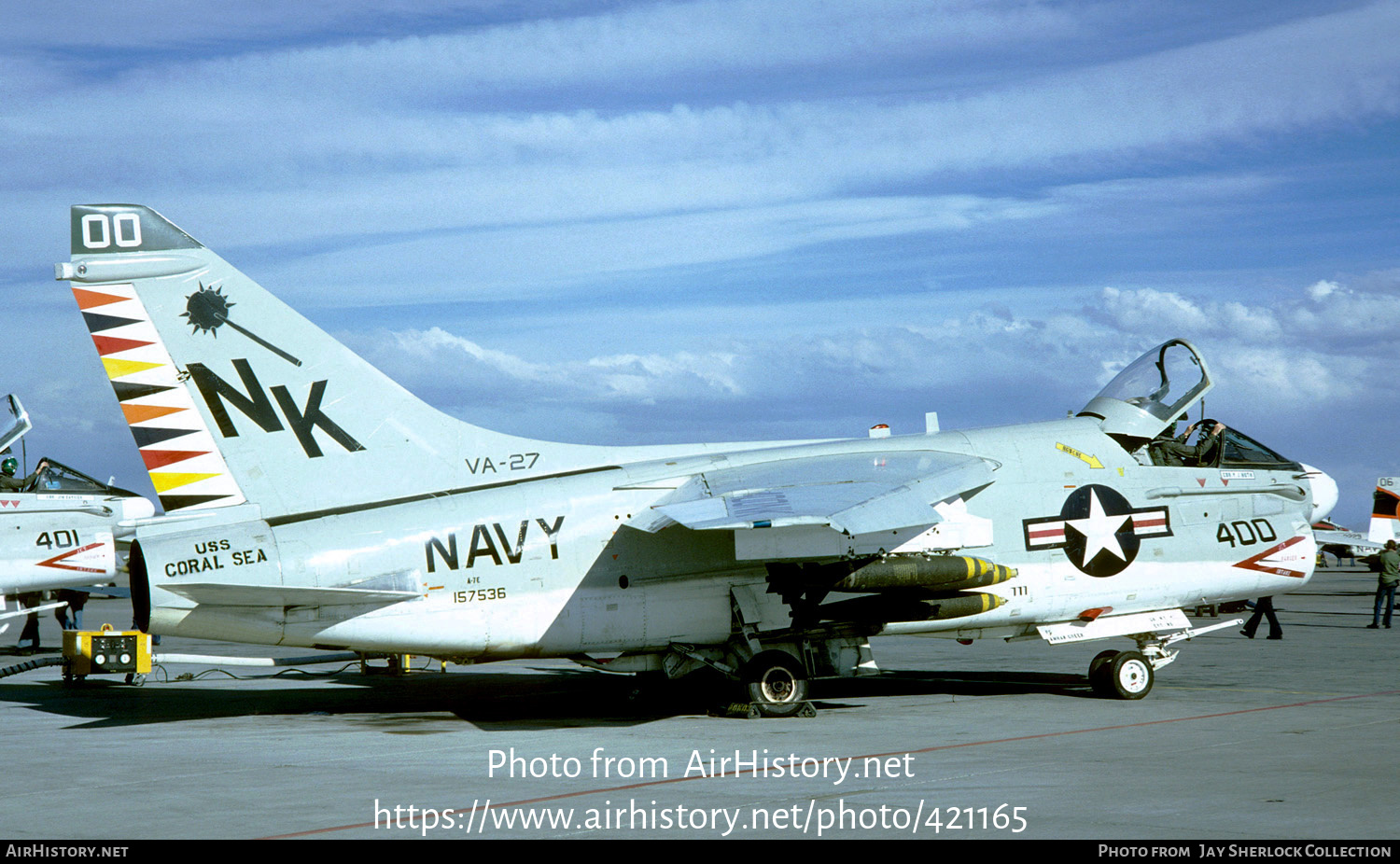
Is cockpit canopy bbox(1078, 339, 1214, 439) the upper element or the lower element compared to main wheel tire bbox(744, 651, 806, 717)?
upper

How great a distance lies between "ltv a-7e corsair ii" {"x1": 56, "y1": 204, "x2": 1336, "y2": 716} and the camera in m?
11.8

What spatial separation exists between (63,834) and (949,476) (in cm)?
851

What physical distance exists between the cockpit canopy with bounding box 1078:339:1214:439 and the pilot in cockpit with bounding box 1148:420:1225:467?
0.24 metres

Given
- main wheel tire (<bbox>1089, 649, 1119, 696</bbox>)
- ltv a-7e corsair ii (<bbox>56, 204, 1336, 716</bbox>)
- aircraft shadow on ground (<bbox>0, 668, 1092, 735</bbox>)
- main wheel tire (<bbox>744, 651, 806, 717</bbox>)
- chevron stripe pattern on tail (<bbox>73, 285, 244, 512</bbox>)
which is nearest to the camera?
ltv a-7e corsair ii (<bbox>56, 204, 1336, 716</bbox>)

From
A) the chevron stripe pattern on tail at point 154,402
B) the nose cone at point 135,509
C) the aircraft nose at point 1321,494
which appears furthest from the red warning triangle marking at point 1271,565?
the nose cone at point 135,509

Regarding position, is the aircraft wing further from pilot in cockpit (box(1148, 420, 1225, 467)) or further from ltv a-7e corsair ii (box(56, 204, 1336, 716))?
pilot in cockpit (box(1148, 420, 1225, 467))

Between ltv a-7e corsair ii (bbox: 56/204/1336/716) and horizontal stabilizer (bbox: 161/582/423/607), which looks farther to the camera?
ltv a-7e corsair ii (bbox: 56/204/1336/716)

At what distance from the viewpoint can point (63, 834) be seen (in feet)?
24.5

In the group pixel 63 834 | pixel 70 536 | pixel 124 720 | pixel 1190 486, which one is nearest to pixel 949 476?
pixel 1190 486

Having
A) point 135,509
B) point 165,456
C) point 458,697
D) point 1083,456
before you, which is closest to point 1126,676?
point 1083,456

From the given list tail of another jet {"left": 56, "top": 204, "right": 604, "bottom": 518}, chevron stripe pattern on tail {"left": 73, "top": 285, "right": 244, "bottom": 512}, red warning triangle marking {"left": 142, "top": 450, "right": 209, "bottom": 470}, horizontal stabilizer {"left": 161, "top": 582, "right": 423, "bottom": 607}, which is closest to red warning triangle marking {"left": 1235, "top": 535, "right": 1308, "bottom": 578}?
tail of another jet {"left": 56, "top": 204, "right": 604, "bottom": 518}

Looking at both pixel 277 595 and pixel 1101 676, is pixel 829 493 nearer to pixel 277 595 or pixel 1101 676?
pixel 1101 676

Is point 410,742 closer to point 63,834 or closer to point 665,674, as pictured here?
point 665,674

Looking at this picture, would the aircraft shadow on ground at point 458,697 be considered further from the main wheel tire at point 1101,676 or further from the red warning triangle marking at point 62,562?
the red warning triangle marking at point 62,562
